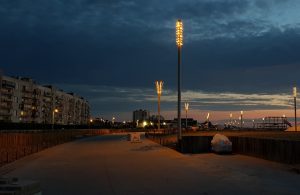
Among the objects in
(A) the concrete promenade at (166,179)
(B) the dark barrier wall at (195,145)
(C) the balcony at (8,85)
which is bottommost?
(A) the concrete promenade at (166,179)

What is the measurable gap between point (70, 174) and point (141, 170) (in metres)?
3.53

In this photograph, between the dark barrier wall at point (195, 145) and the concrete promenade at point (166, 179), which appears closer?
the concrete promenade at point (166, 179)

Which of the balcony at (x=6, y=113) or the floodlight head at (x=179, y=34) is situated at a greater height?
the floodlight head at (x=179, y=34)

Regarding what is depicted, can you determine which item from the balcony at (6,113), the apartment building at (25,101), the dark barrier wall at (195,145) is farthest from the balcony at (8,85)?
the dark barrier wall at (195,145)

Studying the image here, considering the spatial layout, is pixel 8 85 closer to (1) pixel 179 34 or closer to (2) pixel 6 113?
(2) pixel 6 113

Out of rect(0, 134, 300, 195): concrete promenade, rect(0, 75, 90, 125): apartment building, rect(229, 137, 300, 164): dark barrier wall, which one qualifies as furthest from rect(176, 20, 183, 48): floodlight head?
rect(0, 75, 90, 125): apartment building

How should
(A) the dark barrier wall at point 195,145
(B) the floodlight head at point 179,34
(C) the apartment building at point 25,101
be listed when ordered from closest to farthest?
(A) the dark barrier wall at point 195,145, (B) the floodlight head at point 179,34, (C) the apartment building at point 25,101

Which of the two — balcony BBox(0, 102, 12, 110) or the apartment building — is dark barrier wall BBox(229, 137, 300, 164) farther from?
balcony BBox(0, 102, 12, 110)

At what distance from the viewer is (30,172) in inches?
803

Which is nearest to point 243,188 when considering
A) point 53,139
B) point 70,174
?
point 70,174

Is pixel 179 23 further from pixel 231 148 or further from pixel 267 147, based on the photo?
pixel 267 147

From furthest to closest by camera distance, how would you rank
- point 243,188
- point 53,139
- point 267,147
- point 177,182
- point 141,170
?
point 53,139
point 267,147
point 141,170
point 177,182
point 243,188

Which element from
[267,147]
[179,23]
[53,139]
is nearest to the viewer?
[267,147]

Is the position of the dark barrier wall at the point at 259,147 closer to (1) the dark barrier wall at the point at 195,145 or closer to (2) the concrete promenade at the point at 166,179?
(1) the dark barrier wall at the point at 195,145
